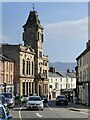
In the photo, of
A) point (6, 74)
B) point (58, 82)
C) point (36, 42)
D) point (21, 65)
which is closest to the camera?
point (6, 74)

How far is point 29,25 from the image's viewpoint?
12912 cm

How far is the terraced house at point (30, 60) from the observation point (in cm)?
10669

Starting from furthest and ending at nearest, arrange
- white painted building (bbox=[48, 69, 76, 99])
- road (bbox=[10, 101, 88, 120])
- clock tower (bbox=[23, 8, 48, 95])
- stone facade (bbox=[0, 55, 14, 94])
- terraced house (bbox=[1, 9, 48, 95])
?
white painted building (bbox=[48, 69, 76, 99]) → clock tower (bbox=[23, 8, 48, 95]) → terraced house (bbox=[1, 9, 48, 95]) → stone facade (bbox=[0, 55, 14, 94]) → road (bbox=[10, 101, 88, 120])

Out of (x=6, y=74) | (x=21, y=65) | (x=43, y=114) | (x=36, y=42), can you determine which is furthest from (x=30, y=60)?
(x=43, y=114)

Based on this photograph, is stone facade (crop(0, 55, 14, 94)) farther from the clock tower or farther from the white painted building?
the white painted building

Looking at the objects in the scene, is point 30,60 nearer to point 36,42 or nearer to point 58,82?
point 36,42

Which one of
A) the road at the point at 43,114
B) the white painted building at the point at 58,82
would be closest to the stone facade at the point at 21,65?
the white painted building at the point at 58,82

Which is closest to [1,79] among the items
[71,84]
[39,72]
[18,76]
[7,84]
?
[7,84]

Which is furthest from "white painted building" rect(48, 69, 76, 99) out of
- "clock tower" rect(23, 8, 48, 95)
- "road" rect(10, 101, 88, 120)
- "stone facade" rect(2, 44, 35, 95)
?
"road" rect(10, 101, 88, 120)

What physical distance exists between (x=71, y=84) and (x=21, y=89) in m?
56.0

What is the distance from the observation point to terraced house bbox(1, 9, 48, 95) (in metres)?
107

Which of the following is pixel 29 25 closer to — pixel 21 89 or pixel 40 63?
pixel 40 63

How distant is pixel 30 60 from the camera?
119688mm

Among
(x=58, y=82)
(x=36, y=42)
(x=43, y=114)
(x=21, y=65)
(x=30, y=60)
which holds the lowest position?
(x=43, y=114)
